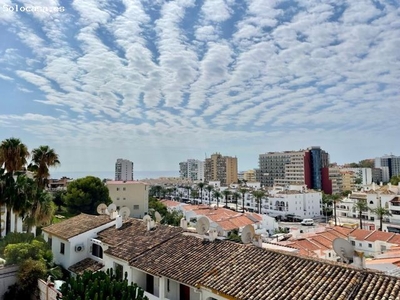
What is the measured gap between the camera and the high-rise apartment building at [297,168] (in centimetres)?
14312

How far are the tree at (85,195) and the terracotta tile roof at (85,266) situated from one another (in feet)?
99.5

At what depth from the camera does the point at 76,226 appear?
25.4 m

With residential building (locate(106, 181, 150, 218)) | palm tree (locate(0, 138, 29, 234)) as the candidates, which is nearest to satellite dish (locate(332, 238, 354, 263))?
palm tree (locate(0, 138, 29, 234))

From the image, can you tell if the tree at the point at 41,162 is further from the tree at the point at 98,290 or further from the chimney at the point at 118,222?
the tree at the point at 98,290

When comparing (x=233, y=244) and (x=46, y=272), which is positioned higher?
(x=233, y=244)

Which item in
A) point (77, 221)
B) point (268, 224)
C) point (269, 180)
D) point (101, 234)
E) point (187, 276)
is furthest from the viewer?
point (269, 180)

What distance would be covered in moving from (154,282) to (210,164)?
176932 mm

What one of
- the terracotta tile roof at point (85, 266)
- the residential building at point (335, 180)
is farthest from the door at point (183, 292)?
the residential building at point (335, 180)

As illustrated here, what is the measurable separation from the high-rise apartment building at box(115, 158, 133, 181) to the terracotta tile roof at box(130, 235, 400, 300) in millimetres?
172972

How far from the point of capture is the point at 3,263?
20297 millimetres

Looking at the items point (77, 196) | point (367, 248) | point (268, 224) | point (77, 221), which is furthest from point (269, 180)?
point (77, 221)

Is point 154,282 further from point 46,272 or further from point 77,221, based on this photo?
point 77,221

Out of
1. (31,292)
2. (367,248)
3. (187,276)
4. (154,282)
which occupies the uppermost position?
(187,276)

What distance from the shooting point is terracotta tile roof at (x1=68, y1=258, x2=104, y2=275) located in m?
22.0
